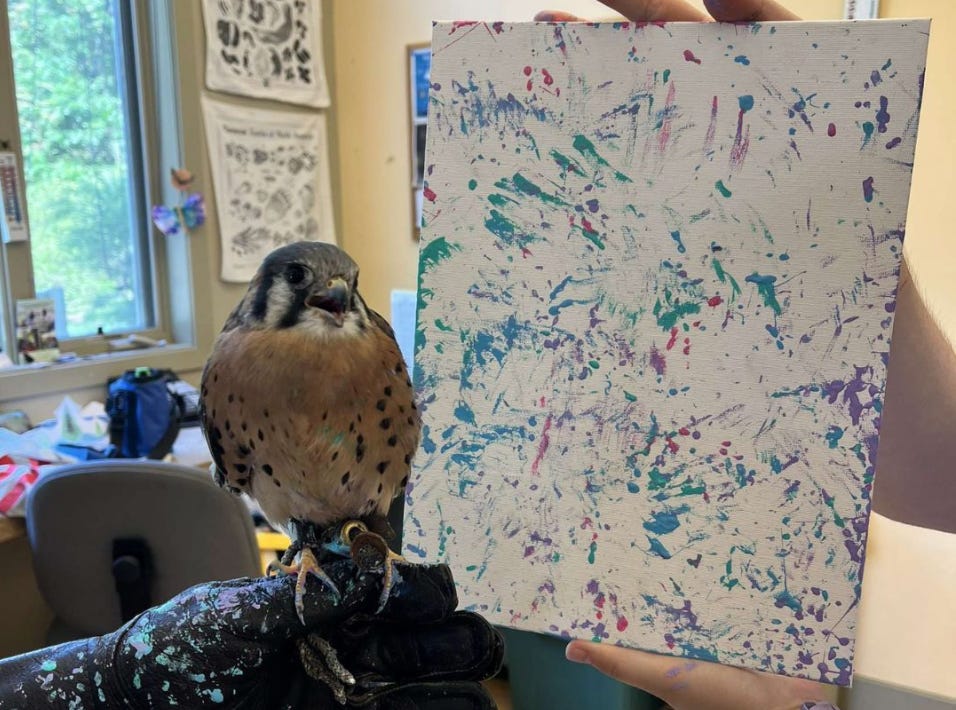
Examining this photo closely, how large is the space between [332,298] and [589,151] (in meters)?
0.36

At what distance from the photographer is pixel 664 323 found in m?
0.81

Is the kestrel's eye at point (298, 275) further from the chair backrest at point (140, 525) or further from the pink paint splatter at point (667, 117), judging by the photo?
the chair backrest at point (140, 525)

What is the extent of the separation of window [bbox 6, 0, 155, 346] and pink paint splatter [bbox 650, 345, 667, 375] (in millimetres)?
2054

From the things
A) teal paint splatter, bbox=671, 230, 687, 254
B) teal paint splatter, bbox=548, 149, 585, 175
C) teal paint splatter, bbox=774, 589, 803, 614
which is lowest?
teal paint splatter, bbox=774, 589, 803, 614

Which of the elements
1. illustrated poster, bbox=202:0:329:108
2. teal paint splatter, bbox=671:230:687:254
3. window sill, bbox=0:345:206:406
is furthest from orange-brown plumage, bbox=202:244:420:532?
illustrated poster, bbox=202:0:329:108

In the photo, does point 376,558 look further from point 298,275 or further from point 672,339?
point 672,339

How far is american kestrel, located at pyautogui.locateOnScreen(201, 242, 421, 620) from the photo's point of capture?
24.9 inches

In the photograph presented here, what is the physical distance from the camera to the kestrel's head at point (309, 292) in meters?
0.61

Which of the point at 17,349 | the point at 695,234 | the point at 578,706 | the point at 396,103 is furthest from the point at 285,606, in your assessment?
the point at 396,103

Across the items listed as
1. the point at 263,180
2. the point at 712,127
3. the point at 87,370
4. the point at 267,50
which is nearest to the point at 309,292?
the point at 712,127

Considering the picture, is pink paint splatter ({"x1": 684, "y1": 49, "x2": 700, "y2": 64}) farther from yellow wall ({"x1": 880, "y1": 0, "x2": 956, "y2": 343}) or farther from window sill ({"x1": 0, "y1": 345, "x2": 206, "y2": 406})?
window sill ({"x1": 0, "y1": 345, "x2": 206, "y2": 406})

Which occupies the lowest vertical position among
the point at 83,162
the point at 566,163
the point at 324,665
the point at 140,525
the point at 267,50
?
the point at 140,525

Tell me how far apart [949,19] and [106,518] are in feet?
7.47

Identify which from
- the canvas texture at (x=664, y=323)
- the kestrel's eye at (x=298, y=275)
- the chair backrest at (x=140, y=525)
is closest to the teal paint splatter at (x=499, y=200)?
the canvas texture at (x=664, y=323)
